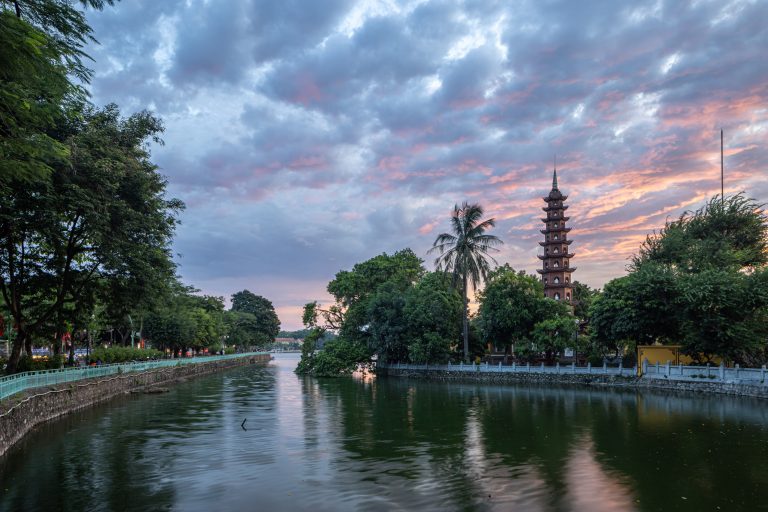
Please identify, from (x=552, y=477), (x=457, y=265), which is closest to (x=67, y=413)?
(x=552, y=477)

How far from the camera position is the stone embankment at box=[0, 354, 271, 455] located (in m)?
19.8

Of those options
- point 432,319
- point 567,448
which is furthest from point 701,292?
point 432,319

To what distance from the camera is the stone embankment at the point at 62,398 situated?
65.1 feet

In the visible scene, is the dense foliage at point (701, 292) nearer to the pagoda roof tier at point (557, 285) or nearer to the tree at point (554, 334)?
the tree at point (554, 334)

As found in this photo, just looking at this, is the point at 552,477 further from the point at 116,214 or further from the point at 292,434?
the point at 116,214

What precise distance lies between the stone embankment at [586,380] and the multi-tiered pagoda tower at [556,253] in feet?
83.3

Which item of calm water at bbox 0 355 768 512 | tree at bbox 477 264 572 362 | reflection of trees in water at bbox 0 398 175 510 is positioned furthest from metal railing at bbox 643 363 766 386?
reflection of trees in water at bbox 0 398 175 510

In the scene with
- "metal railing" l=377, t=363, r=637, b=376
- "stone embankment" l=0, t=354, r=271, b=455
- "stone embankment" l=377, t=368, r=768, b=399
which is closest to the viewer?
"stone embankment" l=0, t=354, r=271, b=455

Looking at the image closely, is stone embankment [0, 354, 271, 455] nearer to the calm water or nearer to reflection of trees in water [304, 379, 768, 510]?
the calm water

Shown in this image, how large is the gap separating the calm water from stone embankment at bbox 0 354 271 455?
2.46 feet

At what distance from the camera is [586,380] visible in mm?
46188

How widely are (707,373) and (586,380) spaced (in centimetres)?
1032

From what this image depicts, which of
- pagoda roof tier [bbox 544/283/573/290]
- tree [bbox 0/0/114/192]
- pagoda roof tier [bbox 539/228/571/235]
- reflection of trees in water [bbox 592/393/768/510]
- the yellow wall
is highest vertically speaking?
pagoda roof tier [bbox 539/228/571/235]

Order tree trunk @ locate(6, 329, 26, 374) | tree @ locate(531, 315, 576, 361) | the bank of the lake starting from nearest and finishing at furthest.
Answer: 1. tree trunk @ locate(6, 329, 26, 374)
2. the bank of the lake
3. tree @ locate(531, 315, 576, 361)
